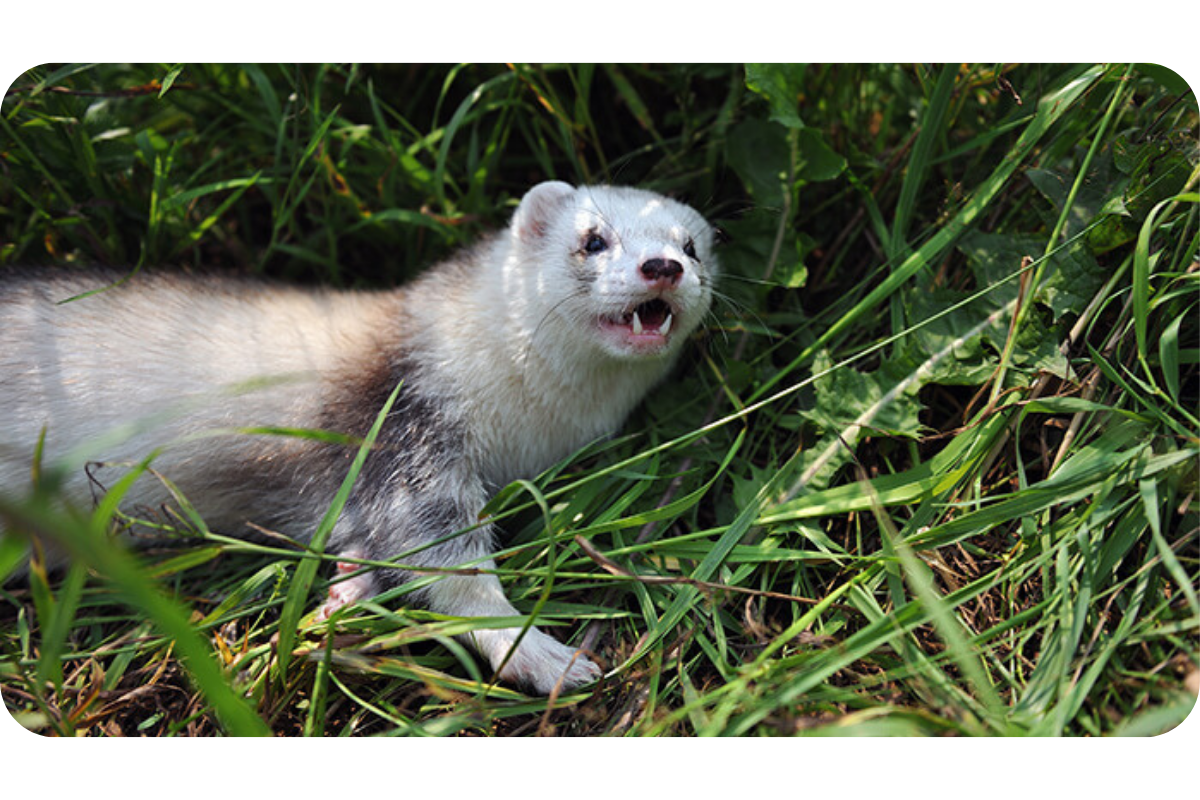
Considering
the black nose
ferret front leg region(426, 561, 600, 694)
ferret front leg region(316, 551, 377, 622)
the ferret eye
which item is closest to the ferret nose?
the black nose

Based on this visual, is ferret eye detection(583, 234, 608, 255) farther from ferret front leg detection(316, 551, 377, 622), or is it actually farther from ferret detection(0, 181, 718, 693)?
ferret front leg detection(316, 551, 377, 622)

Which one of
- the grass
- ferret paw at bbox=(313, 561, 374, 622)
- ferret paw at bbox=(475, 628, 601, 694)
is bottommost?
ferret paw at bbox=(475, 628, 601, 694)

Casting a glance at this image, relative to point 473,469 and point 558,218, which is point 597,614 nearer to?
point 473,469

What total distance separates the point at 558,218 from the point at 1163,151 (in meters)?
1.86

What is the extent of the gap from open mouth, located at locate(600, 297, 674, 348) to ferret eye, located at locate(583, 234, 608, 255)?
241 millimetres

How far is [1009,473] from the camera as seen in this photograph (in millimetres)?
2420

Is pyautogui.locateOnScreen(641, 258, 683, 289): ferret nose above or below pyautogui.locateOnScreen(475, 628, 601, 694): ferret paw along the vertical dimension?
above

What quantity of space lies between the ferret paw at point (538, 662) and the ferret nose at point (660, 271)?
1088 millimetres

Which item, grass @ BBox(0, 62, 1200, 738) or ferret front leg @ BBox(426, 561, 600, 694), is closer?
grass @ BBox(0, 62, 1200, 738)

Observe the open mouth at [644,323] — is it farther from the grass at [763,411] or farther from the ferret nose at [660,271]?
the grass at [763,411]

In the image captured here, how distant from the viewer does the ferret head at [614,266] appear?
233cm

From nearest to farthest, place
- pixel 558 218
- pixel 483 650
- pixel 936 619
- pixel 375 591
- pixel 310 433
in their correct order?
pixel 936 619 < pixel 310 433 < pixel 483 650 < pixel 375 591 < pixel 558 218

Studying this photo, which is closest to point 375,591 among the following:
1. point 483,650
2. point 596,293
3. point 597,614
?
point 483,650

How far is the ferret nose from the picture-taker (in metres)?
2.26
